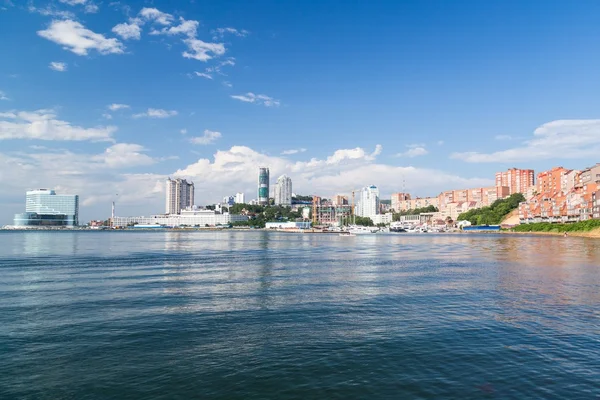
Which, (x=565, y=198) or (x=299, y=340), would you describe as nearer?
(x=299, y=340)

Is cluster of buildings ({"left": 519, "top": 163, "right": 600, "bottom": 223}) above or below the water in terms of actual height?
above

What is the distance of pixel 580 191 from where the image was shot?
414 ft

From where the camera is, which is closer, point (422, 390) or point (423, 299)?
point (422, 390)

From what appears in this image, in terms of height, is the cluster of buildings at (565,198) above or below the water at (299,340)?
above

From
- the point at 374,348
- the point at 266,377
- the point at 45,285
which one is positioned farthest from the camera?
the point at 45,285

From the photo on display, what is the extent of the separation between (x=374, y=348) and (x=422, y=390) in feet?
9.57

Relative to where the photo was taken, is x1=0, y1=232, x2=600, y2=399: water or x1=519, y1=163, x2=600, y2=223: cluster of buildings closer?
x1=0, y1=232, x2=600, y2=399: water

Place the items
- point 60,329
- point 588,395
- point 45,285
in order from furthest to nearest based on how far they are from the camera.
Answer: point 45,285, point 60,329, point 588,395

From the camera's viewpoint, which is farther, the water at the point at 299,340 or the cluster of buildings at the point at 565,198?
the cluster of buildings at the point at 565,198

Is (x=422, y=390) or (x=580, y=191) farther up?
(x=580, y=191)

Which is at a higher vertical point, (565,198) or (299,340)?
(565,198)

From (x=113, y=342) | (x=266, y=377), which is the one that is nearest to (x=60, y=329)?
(x=113, y=342)

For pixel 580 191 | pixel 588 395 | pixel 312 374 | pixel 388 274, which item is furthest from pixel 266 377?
pixel 580 191

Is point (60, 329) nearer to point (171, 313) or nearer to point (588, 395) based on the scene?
point (171, 313)
